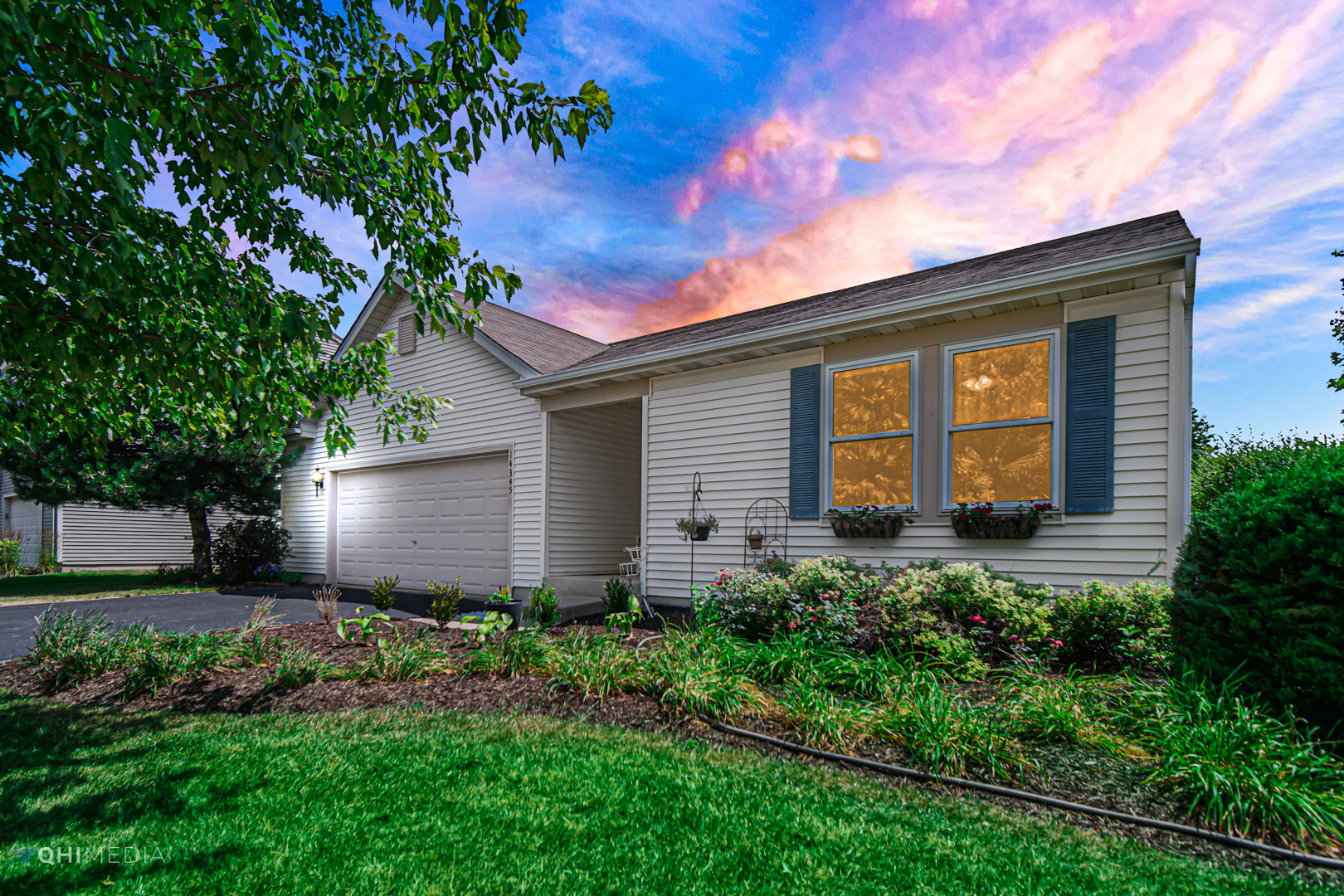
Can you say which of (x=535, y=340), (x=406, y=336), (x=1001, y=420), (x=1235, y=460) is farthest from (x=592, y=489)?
(x=1235, y=460)

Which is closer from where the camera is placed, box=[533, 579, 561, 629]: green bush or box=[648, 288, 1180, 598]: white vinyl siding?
box=[648, 288, 1180, 598]: white vinyl siding

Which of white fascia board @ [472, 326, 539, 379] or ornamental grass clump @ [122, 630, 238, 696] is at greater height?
white fascia board @ [472, 326, 539, 379]

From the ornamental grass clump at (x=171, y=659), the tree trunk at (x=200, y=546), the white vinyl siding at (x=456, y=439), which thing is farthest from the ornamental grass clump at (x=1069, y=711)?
the tree trunk at (x=200, y=546)

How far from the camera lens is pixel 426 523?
11.9 m

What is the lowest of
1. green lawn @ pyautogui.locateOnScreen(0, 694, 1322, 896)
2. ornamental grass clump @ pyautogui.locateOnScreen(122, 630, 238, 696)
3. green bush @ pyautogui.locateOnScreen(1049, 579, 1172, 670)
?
ornamental grass clump @ pyautogui.locateOnScreen(122, 630, 238, 696)

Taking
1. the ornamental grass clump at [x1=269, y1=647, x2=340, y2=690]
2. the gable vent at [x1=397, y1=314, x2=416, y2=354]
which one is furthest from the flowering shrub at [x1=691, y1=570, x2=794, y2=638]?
the gable vent at [x1=397, y1=314, x2=416, y2=354]

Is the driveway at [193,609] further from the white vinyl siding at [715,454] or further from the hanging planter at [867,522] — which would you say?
the hanging planter at [867,522]

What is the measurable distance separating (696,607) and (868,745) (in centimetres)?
297

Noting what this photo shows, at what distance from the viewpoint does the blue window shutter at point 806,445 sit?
24.8 ft

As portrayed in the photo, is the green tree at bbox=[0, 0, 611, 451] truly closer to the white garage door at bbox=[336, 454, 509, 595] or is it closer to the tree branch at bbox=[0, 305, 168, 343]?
the tree branch at bbox=[0, 305, 168, 343]

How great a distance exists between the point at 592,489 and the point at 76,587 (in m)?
12.3

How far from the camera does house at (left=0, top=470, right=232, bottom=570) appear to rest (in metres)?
18.3

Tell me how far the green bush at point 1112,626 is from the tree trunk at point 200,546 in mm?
16506

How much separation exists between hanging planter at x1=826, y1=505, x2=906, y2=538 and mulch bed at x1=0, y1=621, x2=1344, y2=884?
8.15 feet
